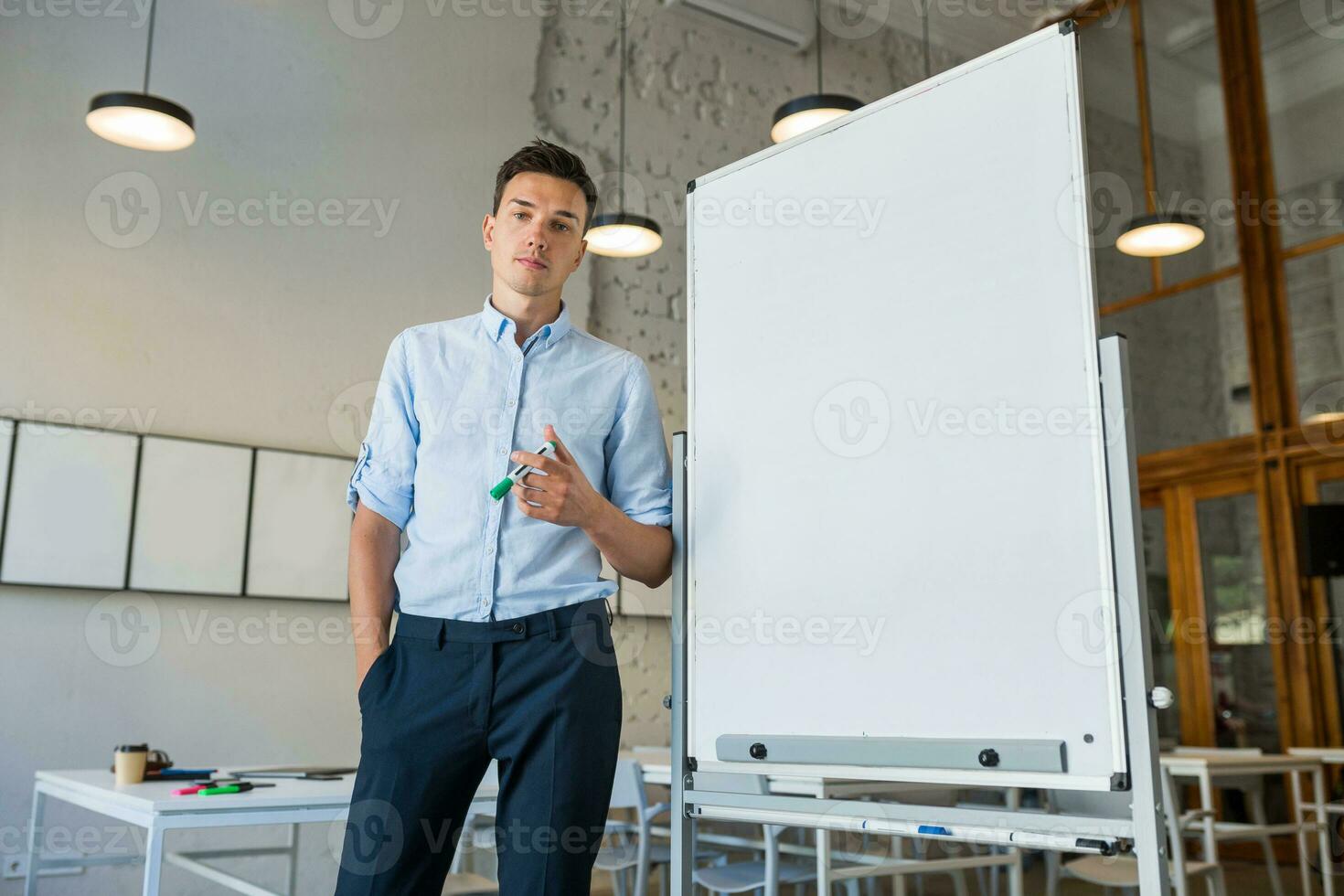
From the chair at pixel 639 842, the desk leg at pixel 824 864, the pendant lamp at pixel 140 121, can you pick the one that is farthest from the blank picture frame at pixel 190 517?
the desk leg at pixel 824 864

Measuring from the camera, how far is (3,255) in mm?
3926

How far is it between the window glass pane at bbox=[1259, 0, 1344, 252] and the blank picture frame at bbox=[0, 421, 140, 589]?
6105 millimetres

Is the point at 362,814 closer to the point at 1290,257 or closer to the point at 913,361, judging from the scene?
the point at 913,361

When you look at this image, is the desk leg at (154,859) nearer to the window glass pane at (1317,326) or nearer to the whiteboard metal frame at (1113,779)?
the whiteboard metal frame at (1113,779)

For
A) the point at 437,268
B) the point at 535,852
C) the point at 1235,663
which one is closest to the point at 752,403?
the point at 535,852

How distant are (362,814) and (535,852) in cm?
22

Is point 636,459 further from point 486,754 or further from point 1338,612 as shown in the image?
point 1338,612

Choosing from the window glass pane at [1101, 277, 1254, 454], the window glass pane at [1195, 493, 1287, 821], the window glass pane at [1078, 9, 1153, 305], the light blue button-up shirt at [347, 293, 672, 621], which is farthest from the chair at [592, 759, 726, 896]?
the window glass pane at [1078, 9, 1153, 305]

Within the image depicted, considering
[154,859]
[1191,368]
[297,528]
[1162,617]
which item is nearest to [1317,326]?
[1191,368]

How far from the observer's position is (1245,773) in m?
4.36

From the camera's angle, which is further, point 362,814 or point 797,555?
point 797,555

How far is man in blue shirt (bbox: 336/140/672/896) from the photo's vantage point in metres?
1.37

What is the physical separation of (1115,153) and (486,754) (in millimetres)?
6889

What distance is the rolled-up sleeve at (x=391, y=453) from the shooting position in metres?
1.54
